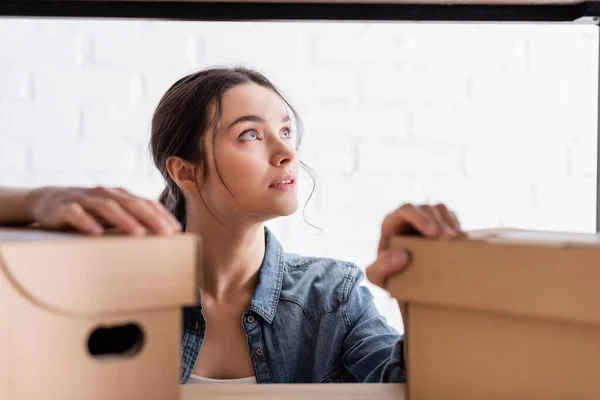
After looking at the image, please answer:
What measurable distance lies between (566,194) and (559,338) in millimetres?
990

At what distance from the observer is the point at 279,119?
111cm

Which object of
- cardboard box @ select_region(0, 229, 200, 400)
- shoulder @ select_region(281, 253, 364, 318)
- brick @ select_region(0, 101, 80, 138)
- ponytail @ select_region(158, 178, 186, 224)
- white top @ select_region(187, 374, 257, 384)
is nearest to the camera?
cardboard box @ select_region(0, 229, 200, 400)

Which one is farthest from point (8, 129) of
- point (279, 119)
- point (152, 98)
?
point (279, 119)

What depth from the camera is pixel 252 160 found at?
3.50 ft

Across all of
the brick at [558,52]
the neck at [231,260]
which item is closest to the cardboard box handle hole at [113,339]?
the neck at [231,260]

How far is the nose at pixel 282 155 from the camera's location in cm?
106

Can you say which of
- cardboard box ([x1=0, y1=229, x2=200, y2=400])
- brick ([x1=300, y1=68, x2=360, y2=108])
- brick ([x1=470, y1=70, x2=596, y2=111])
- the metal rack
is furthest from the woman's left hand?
brick ([x1=470, y1=70, x2=596, y2=111])

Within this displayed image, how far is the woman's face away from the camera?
105 cm

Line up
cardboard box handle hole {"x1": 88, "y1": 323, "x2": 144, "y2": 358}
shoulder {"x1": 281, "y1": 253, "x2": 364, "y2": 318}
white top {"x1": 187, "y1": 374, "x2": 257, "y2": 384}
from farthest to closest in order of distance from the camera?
shoulder {"x1": 281, "y1": 253, "x2": 364, "y2": 318} → white top {"x1": 187, "y1": 374, "x2": 257, "y2": 384} → cardboard box handle hole {"x1": 88, "y1": 323, "x2": 144, "y2": 358}

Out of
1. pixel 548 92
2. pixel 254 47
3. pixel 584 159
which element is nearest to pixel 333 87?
pixel 254 47

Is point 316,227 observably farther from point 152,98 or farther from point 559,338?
point 559,338

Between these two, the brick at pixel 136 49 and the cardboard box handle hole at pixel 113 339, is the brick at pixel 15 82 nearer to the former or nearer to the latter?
the brick at pixel 136 49

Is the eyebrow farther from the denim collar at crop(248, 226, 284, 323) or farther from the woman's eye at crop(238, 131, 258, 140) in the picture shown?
the denim collar at crop(248, 226, 284, 323)

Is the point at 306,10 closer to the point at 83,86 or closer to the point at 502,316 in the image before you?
the point at 502,316
